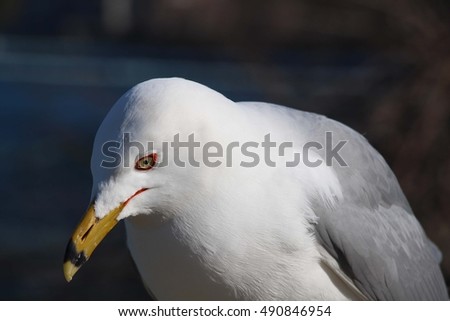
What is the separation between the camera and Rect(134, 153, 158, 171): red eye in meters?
2.26

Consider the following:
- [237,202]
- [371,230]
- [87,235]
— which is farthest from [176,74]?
[87,235]

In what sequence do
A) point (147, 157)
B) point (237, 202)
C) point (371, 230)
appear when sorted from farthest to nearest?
point (371, 230)
point (237, 202)
point (147, 157)

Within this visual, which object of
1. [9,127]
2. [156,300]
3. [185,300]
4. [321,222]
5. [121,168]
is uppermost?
[121,168]

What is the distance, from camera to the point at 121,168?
88.5 inches

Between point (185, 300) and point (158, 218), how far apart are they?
307 mm

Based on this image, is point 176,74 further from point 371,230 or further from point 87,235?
point 87,235

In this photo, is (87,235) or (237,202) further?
(237,202)

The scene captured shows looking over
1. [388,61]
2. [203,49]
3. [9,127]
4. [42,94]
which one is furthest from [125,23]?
[388,61]

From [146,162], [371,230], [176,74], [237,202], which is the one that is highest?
[146,162]

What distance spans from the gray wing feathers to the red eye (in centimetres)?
52

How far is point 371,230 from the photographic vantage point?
2.79m

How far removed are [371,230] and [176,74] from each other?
179 inches

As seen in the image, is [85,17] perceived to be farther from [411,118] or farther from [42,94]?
[411,118]

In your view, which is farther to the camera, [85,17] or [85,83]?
[85,17]
